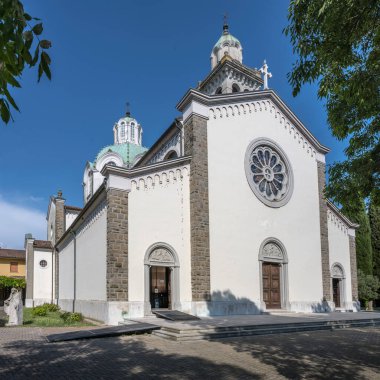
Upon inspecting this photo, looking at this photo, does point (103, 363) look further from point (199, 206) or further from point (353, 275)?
point (353, 275)

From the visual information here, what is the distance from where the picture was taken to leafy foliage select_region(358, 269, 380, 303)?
88.6 ft

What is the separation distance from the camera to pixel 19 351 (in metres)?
9.70

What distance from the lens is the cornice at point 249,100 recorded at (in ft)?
58.4

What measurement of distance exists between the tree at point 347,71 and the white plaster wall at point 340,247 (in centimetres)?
1482

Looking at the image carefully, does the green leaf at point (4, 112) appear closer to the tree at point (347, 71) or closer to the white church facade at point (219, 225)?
the tree at point (347, 71)

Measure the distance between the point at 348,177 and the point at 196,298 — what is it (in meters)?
9.17

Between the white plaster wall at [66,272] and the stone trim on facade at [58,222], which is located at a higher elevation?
the stone trim on facade at [58,222]

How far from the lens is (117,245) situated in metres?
15.0

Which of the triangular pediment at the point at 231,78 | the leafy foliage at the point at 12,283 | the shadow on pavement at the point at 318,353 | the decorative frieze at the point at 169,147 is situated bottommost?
the leafy foliage at the point at 12,283

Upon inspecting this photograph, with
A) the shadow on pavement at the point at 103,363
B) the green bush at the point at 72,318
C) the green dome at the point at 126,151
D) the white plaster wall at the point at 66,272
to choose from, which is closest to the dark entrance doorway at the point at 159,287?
the green bush at the point at 72,318

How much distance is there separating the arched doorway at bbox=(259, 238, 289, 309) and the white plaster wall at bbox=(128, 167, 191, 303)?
439 centimetres

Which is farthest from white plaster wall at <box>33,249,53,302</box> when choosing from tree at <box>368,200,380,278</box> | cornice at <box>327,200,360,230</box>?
tree at <box>368,200,380,278</box>

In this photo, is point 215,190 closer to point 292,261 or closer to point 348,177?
point 292,261

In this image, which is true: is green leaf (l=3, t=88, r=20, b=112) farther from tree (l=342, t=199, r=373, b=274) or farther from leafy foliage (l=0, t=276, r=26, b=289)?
leafy foliage (l=0, t=276, r=26, b=289)
